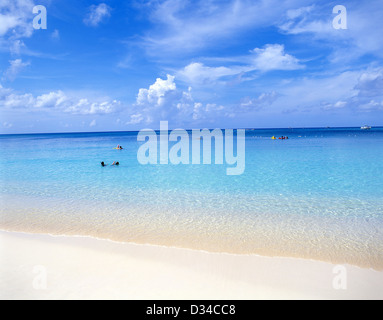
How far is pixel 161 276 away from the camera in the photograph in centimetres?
518

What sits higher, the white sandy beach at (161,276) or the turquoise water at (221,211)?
the turquoise water at (221,211)

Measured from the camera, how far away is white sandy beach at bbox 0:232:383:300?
4.62 meters

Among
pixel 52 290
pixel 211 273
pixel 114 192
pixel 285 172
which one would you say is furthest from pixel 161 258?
pixel 285 172

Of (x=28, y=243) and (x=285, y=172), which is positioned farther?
(x=285, y=172)

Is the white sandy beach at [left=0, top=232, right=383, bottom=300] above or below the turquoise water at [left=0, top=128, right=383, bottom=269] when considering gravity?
below

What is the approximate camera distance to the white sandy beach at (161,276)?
15.2 feet

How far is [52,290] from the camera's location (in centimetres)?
471

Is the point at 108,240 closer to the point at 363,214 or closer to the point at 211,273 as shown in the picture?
the point at 211,273

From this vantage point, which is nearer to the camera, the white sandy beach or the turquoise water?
the white sandy beach

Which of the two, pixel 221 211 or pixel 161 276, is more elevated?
pixel 221 211

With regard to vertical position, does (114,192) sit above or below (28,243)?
above

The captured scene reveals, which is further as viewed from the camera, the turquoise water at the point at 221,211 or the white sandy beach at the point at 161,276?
the turquoise water at the point at 221,211
